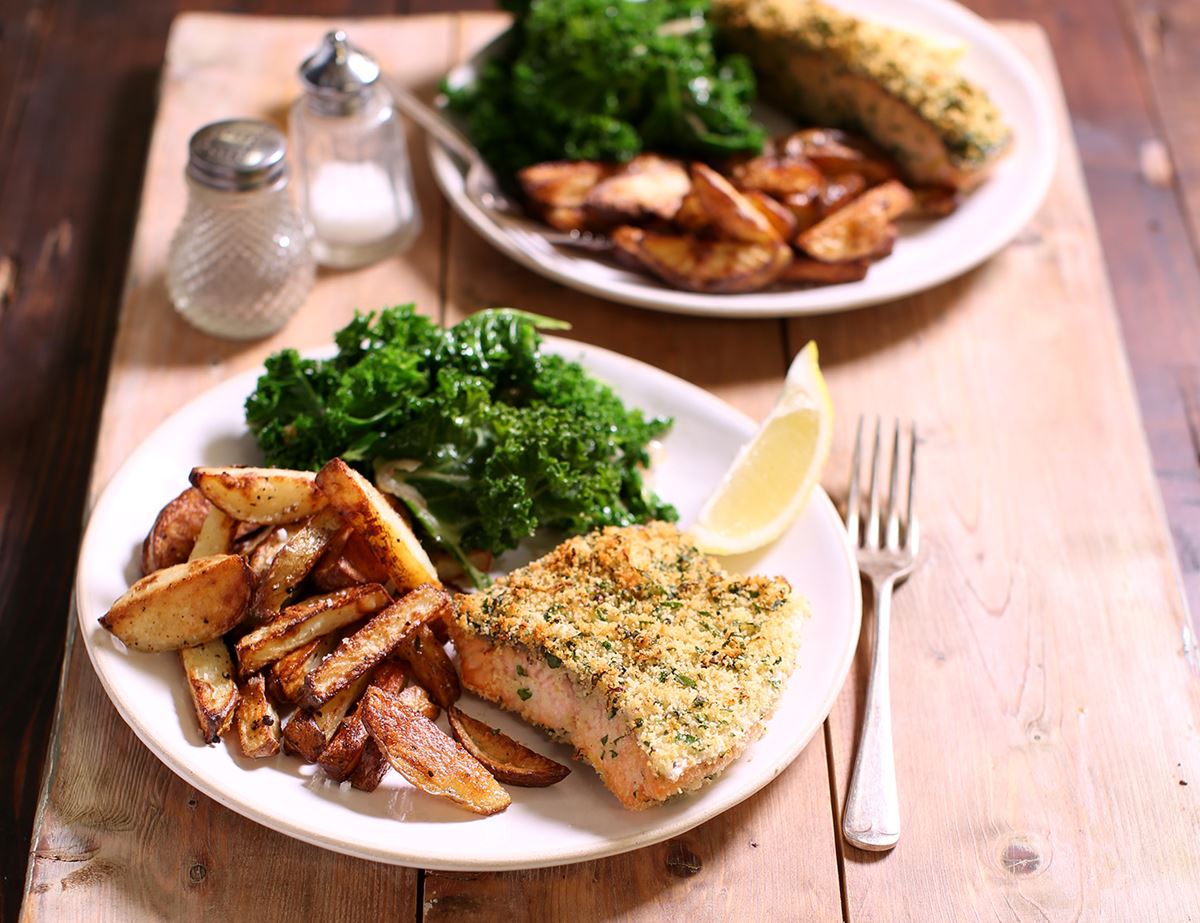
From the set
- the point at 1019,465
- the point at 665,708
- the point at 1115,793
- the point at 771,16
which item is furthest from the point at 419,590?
the point at 771,16

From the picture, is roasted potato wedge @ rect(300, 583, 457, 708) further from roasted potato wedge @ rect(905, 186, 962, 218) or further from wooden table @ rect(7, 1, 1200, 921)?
roasted potato wedge @ rect(905, 186, 962, 218)

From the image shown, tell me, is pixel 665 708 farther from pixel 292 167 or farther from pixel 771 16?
pixel 771 16

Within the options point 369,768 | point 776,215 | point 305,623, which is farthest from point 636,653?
point 776,215

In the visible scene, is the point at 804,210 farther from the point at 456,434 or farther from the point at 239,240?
the point at 239,240

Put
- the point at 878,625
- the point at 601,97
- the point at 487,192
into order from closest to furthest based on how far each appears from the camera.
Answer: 1. the point at 878,625
2. the point at 487,192
3. the point at 601,97

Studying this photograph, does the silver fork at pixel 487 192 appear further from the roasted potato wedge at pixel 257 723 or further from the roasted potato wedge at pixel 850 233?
the roasted potato wedge at pixel 257 723

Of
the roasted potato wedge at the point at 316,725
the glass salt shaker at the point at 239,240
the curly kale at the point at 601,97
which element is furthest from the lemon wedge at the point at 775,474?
the glass salt shaker at the point at 239,240
